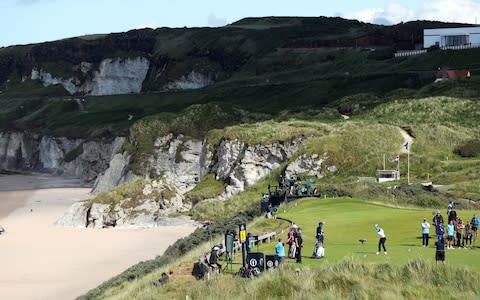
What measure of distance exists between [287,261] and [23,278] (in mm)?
27438

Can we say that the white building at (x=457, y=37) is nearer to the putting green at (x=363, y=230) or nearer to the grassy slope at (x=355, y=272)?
the putting green at (x=363, y=230)

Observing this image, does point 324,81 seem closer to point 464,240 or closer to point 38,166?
point 38,166

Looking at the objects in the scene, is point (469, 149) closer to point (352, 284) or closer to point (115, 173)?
point (352, 284)

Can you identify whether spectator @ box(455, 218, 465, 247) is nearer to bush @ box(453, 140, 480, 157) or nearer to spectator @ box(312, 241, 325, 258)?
spectator @ box(312, 241, 325, 258)

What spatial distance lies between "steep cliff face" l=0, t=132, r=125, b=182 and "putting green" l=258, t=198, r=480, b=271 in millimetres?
85278

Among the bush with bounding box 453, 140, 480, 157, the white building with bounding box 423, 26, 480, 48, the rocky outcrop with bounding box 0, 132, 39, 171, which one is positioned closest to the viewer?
the bush with bounding box 453, 140, 480, 157

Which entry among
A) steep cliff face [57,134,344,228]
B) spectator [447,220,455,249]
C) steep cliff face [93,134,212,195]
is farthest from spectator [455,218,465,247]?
steep cliff face [93,134,212,195]

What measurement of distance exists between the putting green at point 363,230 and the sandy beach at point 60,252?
14254 mm

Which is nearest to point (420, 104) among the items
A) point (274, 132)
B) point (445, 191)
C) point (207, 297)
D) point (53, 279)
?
point (274, 132)

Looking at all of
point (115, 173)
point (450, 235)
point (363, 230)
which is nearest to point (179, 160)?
point (115, 173)

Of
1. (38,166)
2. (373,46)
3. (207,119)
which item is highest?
(373,46)

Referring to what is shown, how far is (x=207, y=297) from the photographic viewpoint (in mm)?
23453

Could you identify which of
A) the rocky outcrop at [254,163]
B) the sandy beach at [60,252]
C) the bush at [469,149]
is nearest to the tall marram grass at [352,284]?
the sandy beach at [60,252]

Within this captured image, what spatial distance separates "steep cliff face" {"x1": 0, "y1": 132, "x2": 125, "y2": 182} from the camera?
14038cm
